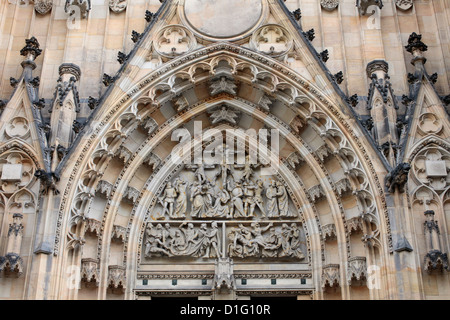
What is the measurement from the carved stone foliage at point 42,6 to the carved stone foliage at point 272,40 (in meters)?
4.80

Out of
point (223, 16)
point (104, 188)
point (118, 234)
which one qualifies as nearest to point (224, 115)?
point (223, 16)

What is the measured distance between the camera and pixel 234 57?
48.3 feet

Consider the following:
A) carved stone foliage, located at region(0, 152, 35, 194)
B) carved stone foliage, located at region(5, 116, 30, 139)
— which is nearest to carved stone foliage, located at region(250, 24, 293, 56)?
carved stone foliage, located at region(5, 116, 30, 139)

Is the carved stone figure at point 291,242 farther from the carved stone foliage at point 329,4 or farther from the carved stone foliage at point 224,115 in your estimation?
the carved stone foliage at point 329,4

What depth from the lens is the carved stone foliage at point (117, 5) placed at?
51.1 ft

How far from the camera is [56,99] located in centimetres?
1381

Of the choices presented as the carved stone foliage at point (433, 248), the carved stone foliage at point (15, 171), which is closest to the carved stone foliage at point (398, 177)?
the carved stone foliage at point (433, 248)

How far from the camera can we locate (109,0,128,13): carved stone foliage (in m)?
15.6

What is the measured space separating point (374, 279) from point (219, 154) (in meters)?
4.47

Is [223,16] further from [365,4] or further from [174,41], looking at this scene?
[365,4]

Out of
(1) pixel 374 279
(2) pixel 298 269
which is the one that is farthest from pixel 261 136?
(1) pixel 374 279
